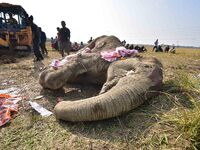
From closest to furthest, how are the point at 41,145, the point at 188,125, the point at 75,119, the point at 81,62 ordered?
the point at 188,125 → the point at 41,145 → the point at 75,119 → the point at 81,62

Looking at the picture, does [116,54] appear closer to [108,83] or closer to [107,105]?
[108,83]

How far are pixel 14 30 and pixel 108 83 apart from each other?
13.0 metres

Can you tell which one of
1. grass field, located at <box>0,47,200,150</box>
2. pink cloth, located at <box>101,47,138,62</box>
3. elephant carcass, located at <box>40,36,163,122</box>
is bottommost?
grass field, located at <box>0,47,200,150</box>

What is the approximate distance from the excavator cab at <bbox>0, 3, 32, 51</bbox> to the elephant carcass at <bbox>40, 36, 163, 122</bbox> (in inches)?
430

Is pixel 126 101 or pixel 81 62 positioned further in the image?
pixel 81 62

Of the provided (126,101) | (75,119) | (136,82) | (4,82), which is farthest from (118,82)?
(4,82)

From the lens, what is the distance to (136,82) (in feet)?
15.2

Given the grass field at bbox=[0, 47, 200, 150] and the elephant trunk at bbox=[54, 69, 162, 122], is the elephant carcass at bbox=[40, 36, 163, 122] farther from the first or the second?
the grass field at bbox=[0, 47, 200, 150]

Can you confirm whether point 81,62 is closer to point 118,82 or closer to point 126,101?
point 118,82

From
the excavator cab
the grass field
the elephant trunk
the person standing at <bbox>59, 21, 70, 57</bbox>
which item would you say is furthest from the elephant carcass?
the excavator cab

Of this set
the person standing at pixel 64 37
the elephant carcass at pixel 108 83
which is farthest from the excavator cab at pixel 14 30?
the elephant carcass at pixel 108 83

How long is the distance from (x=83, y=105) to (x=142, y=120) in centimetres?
81

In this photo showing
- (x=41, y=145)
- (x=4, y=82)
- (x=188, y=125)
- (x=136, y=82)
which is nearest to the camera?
(x=188, y=125)

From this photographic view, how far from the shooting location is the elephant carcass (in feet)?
13.6
